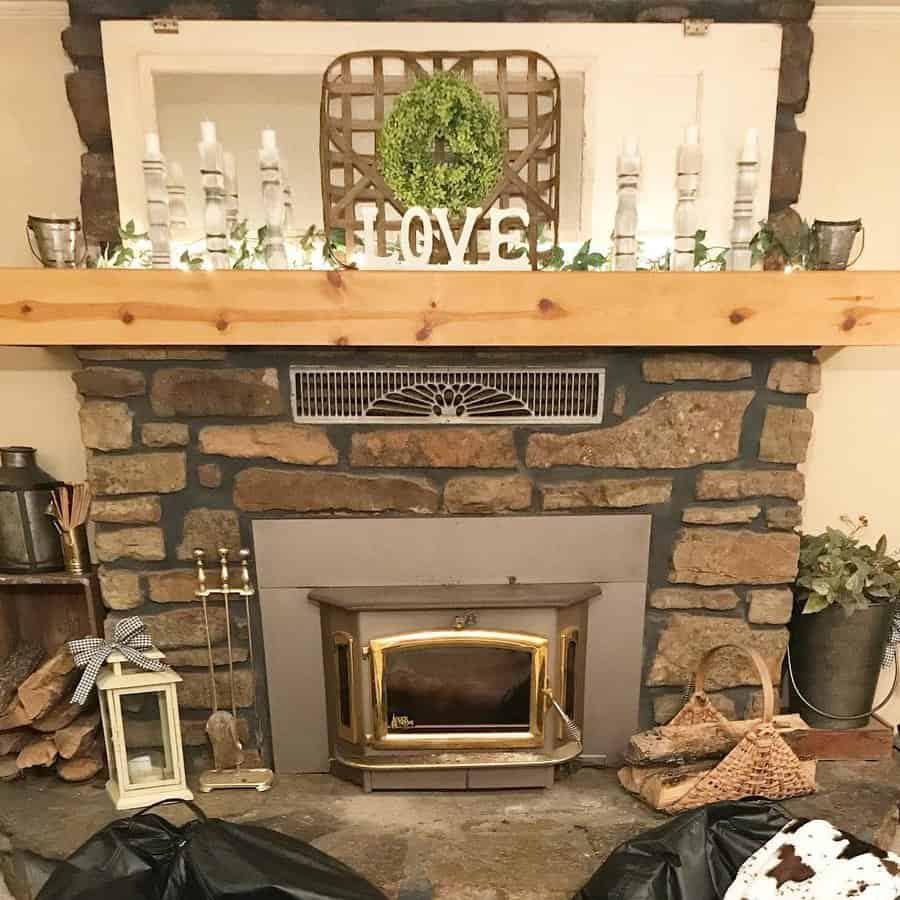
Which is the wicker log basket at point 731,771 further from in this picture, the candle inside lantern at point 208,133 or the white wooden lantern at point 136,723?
the candle inside lantern at point 208,133

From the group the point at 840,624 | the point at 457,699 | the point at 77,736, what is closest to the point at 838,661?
the point at 840,624

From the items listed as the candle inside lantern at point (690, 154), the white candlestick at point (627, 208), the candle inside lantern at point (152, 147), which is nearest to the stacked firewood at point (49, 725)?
the candle inside lantern at point (152, 147)

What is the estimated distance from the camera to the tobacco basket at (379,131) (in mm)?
1668

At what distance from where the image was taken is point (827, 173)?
1975mm

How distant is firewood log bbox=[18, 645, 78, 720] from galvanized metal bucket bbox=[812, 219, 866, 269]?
2141mm

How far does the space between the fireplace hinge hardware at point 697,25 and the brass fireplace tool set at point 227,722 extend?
1.74 metres

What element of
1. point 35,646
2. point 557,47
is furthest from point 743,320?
point 35,646

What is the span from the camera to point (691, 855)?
151 cm

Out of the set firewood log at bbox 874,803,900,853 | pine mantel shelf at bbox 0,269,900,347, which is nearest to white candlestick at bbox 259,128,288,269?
pine mantel shelf at bbox 0,269,900,347

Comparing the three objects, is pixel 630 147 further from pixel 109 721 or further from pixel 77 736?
pixel 77 736

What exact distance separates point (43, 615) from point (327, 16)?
6.03 feet

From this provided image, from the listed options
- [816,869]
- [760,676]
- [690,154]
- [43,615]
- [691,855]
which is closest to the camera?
[816,869]

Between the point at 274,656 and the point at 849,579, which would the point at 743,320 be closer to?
the point at 849,579

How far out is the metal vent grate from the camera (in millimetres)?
1768
